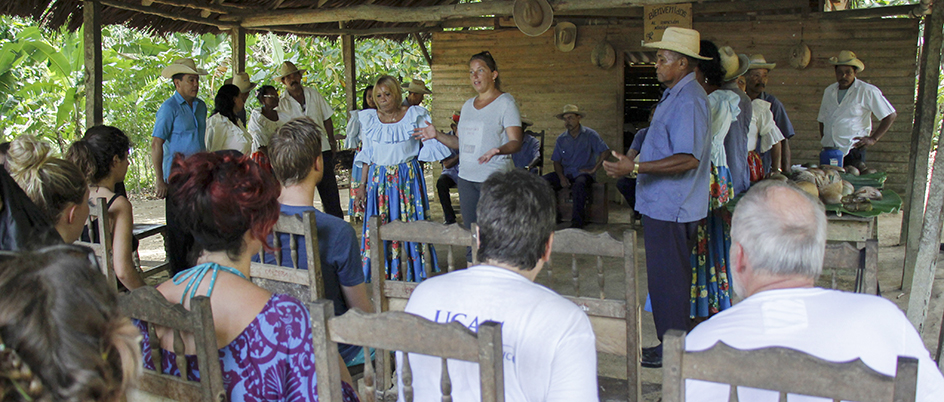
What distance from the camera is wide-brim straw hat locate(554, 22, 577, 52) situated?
8250 mm

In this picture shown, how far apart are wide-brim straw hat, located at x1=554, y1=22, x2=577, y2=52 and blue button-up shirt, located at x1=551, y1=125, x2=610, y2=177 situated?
165 cm

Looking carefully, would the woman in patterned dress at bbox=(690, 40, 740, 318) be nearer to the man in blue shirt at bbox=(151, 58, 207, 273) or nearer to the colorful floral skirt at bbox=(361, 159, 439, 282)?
the colorful floral skirt at bbox=(361, 159, 439, 282)

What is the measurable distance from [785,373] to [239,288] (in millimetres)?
1113

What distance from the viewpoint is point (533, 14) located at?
6.26 metres

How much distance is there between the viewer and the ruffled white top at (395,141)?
13.9ft

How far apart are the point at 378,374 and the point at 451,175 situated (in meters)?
5.15

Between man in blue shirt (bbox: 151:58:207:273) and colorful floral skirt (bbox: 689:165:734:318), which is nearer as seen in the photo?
colorful floral skirt (bbox: 689:165:734:318)

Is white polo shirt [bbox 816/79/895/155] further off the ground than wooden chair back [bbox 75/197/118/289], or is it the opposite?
white polo shirt [bbox 816/79/895/155]

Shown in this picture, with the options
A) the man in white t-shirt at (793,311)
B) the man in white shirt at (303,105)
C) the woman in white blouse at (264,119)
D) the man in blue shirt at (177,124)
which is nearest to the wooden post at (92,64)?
the man in blue shirt at (177,124)

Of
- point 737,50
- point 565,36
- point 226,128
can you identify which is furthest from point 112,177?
point 737,50

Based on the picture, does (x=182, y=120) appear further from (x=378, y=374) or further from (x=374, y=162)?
(x=378, y=374)

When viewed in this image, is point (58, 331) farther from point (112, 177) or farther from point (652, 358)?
point (652, 358)

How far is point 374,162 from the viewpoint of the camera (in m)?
4.35

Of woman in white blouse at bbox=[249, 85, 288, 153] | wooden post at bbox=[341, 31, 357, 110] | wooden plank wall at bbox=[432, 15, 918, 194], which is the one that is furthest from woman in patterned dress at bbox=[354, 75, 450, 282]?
wooden plank wall at bbox=[432, 15, 918, 194]
